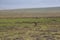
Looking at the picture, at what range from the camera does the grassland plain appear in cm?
91

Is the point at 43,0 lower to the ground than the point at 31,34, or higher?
higher

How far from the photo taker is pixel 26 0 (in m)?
1.15

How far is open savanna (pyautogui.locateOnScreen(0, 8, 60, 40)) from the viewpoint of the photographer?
2.98 ft

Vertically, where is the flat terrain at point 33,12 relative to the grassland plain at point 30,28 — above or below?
above

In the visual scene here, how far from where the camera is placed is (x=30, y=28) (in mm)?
934

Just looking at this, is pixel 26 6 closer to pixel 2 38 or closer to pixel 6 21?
pixel 6 21

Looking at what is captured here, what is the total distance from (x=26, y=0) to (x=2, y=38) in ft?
1.40

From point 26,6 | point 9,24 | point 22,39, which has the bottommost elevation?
point 22,39

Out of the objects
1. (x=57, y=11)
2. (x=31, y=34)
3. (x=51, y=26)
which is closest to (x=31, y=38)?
(x=31, y=34)

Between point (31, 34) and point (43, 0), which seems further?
point (43, 0)

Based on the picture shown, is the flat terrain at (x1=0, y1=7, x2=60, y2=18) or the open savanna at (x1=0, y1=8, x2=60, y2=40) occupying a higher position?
the flat terrain at (x1=0, y1=7, x2=60, y2=18)

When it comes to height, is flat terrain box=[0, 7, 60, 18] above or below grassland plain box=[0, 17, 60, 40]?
above

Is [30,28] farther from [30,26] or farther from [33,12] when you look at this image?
[33,12]

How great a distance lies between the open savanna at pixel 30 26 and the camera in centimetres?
91
